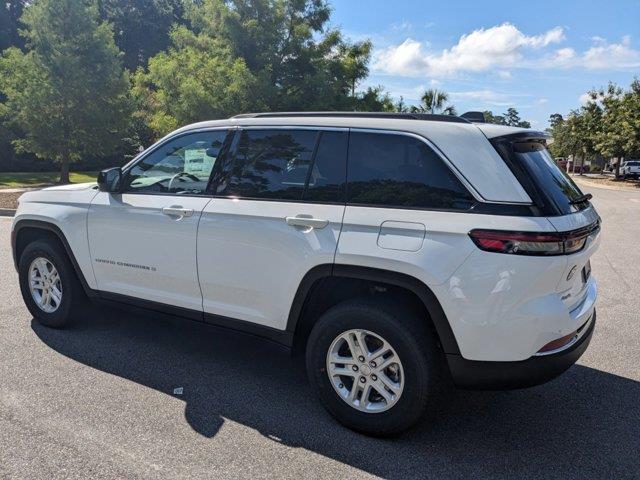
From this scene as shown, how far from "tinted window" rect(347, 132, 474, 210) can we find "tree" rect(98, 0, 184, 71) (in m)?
43.0

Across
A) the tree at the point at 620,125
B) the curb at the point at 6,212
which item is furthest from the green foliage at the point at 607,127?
the curb at the point at 6,212

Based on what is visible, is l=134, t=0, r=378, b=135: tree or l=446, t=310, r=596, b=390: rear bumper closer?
l=446, t=310, r=596, b=390: rear bumper

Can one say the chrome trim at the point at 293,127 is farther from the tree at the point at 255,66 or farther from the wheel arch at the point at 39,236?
the tree at the point at 255,66

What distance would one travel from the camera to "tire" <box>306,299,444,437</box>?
118 inches

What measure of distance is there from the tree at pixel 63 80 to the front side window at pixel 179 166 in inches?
641

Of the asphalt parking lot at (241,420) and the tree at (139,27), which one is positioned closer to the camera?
the asphalt parking lot at (241,420)

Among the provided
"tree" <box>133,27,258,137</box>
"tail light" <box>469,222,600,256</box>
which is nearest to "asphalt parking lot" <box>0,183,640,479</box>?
"tail light" <box>469,222,600,256</box>

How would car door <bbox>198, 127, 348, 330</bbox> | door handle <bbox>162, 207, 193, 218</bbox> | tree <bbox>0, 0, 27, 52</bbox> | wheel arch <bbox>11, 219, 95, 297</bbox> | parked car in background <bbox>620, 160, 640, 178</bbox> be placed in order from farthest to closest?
parked car in background <bbox>620, 160, 640, 178</bbox>
tree <bbox>0, 0, 27, 52</bbox>
wheel arch <bbox>11, 219, 95, 297</bbox>
door handle <bbox>162, 207, 193, 218</bbox>
car door <bbox>198, 127, 348, 330</bbox>

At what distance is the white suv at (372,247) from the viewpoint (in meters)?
2.81

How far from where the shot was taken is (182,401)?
3.60 metres

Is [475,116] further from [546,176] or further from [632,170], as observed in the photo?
[632,170]

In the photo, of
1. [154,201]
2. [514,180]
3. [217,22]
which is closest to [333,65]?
[217,22]

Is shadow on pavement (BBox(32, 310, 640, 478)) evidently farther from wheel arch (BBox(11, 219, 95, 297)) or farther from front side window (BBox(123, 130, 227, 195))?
front side window (BBox(123, 130, 227, 195))

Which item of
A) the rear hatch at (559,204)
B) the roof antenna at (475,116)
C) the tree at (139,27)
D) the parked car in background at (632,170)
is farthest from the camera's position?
the parked car in background at (632,170)
